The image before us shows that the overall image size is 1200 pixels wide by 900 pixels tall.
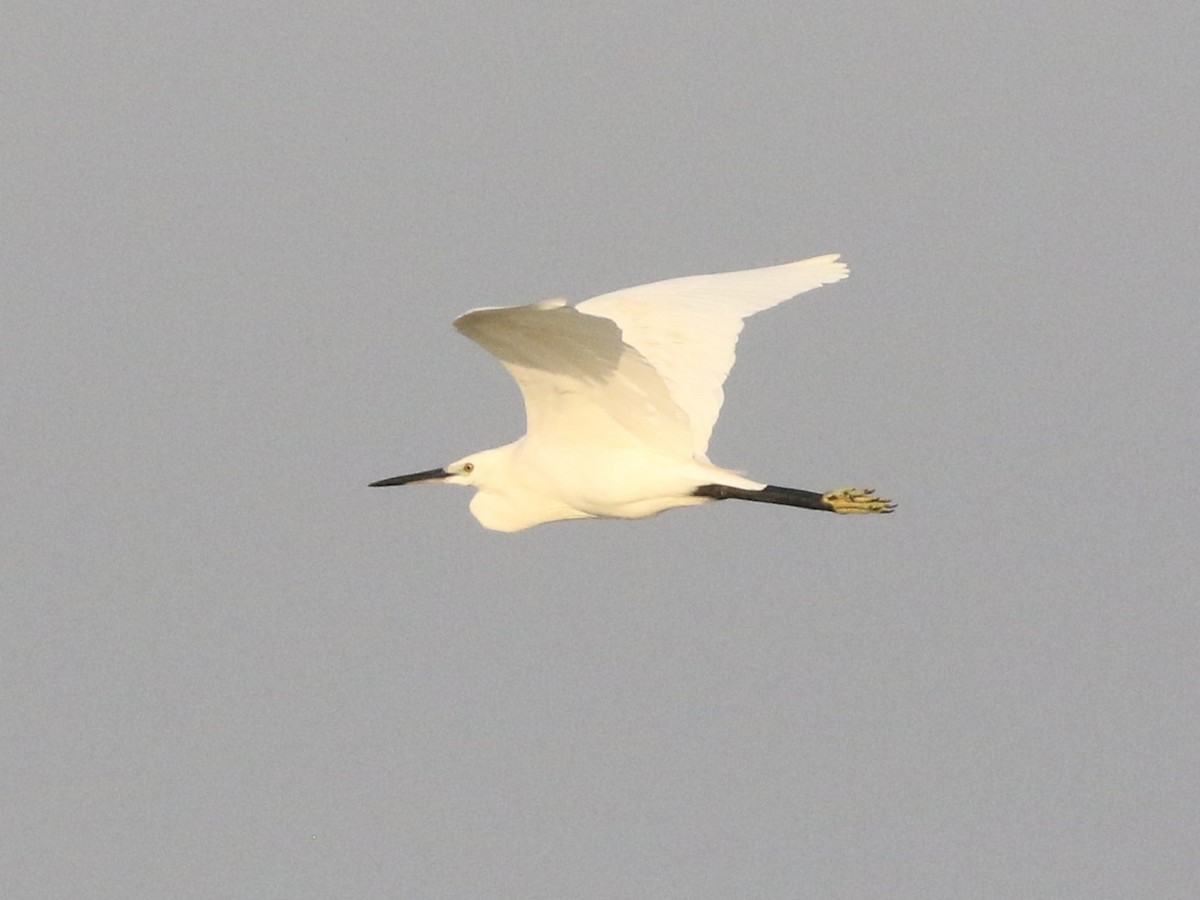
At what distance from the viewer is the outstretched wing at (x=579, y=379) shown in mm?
10531

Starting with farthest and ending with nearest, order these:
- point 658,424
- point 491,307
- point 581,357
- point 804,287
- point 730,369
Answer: point 804,287, point 730,369, point 658,424, point 581,357, point 491,307

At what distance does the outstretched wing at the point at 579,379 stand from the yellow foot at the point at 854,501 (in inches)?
33.2

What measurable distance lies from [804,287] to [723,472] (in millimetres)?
2119

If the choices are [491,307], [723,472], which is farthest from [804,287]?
[491,307]

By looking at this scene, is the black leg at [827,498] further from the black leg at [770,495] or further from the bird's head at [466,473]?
the bird's head at [466,473]

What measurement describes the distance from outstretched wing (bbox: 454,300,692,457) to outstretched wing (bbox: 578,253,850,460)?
0.84ft

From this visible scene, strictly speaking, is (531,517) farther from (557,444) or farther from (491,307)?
(491,307)

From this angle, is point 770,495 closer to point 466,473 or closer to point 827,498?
point 827,498

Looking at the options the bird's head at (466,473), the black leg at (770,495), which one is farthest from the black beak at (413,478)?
the black leg at (770,495)

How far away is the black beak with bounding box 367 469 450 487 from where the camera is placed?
1398cm

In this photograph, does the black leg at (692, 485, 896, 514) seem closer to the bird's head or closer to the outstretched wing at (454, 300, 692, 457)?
the outstretched wing at (454, 300, 692, 457)

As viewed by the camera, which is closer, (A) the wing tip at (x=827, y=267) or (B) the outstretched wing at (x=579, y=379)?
(B) the outstretched wing at (x=579, y=379)

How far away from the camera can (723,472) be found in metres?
12.1

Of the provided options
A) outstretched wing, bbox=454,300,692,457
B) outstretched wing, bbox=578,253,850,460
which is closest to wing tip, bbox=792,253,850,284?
outstretched wing, bbox=578,253,850,460
